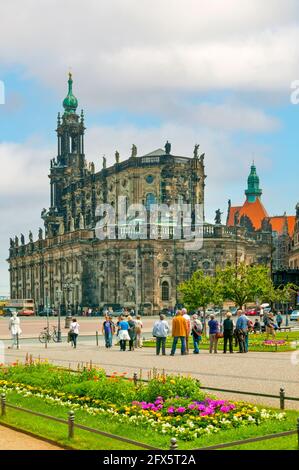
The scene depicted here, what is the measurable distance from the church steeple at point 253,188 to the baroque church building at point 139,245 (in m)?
39.6

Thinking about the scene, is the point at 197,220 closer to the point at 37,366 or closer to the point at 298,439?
the point at 37,366

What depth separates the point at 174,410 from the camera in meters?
13.2

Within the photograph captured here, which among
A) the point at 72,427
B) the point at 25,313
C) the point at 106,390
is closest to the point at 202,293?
the point at 106,390

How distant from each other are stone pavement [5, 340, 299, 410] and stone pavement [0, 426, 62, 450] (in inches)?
202

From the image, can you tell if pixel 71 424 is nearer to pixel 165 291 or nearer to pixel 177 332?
pixel 177 332

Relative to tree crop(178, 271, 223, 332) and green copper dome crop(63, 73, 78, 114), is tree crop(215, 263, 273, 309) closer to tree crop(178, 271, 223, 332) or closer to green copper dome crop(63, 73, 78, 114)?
tree crop(178, 271, 223, 332)

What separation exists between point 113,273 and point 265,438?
7875cm

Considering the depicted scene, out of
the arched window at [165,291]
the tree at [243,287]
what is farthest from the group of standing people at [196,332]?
the arched window at [165,291]

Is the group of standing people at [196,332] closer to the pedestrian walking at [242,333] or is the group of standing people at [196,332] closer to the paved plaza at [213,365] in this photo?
the pedestrian walking at [242,333]

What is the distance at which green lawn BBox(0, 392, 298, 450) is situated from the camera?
1124 cm

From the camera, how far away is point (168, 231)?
295 ft

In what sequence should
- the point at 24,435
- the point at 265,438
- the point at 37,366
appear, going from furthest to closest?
the point at 37,366 < the point at 24,435 < the point at 265,438

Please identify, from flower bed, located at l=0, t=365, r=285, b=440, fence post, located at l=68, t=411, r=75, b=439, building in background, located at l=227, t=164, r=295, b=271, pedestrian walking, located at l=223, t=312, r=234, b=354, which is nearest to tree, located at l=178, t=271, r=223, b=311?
pedestrian walking, located at l=223, t=312, r=234, b=354
